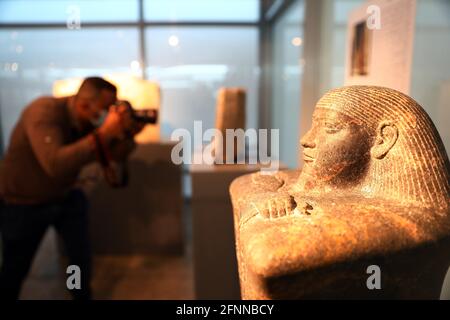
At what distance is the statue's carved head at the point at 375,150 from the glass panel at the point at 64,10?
2798mm

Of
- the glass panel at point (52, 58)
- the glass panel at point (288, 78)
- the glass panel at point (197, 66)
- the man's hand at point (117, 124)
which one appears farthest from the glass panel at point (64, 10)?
the man's hand at point (117, 124)

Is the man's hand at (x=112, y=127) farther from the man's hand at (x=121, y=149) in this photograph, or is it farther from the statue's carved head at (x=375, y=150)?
the statue's carved head at (x=375, y=150)

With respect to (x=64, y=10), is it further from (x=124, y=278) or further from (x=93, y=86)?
(x=124, y=278)

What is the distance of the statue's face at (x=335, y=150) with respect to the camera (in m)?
1.02

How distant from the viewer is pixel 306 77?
223 centimetres

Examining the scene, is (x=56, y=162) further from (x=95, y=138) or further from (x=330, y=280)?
(x=330, y=280)

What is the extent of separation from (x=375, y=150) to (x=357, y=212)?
0.66 feet

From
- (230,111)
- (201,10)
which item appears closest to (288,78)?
(230,111)

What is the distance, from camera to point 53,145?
5.62 ft

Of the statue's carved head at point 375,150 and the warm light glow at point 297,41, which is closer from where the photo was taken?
the statue's carved head at point 375,150

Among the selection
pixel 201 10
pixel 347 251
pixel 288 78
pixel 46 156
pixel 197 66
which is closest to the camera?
pixel 347 251
